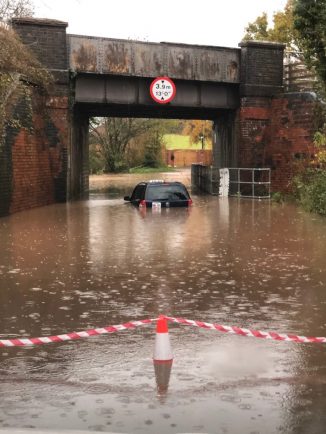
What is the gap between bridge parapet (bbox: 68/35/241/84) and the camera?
27.6 m

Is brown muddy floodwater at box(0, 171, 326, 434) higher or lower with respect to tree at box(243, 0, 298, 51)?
lower

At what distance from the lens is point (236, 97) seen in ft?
102

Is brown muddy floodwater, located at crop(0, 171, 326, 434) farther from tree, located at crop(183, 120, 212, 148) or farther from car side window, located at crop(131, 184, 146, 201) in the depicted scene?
tree, located at crop(183, 120, 212, 148)

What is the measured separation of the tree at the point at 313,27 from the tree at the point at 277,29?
2954cm

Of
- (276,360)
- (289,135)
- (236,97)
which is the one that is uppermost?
(236,97)

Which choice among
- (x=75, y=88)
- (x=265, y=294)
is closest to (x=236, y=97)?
(x=75, y=88)

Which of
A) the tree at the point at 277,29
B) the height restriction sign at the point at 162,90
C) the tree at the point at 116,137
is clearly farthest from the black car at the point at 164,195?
the tree at the point at 116,137

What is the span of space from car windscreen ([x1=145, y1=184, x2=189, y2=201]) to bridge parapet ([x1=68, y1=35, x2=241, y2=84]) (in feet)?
22.7

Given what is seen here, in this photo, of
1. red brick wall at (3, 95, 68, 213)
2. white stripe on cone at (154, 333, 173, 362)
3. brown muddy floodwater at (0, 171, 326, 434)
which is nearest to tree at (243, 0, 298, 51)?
red brick wall at (3, 95, 68, 213)

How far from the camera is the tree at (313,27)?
19266mm

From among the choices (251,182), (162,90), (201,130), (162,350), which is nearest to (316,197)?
(251,182)

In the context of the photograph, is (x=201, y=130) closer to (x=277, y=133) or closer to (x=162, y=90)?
(x=277, y=133)

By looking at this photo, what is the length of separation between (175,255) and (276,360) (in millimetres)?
6883

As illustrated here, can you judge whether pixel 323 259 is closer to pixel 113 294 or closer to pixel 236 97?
pixel 113 294
